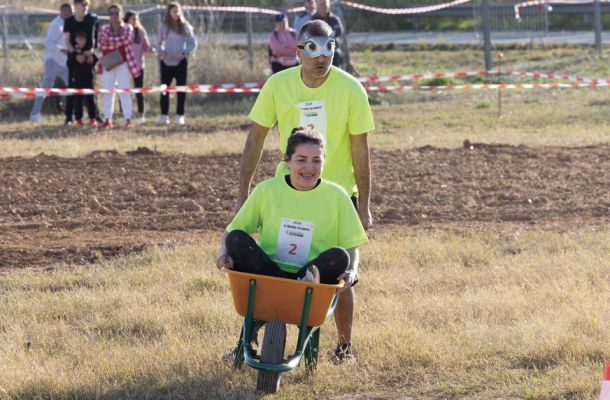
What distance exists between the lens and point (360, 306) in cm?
884

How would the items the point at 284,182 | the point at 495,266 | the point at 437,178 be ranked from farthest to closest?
the point at 437,178, the point at 495,266, the point at 284,182

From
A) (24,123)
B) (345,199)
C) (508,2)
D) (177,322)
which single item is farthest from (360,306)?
(508,2)

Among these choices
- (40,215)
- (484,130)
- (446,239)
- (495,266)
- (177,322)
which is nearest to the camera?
(177,322)

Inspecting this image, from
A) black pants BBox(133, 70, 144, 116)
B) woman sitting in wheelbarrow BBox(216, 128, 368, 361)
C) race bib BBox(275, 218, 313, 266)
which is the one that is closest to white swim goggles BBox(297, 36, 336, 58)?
woman sitting in wheelbarrow BBox(216, 128, 368, 361)

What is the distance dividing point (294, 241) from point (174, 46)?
1309 cm

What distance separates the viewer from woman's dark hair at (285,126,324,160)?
6.91 metres

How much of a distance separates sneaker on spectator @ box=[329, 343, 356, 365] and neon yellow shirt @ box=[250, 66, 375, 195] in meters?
0.90

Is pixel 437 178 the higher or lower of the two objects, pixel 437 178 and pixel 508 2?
the lower

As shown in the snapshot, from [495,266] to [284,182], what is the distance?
334 centimetres

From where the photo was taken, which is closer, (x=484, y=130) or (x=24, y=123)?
(x=484, y=130)

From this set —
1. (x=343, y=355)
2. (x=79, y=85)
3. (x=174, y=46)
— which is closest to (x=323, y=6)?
(x=174, y=46)

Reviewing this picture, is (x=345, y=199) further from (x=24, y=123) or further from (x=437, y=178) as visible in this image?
(x=24, y=123)

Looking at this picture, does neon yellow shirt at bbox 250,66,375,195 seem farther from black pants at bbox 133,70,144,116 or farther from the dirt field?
black pants at bbox 133,70,144,116

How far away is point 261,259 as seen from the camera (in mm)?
6867
